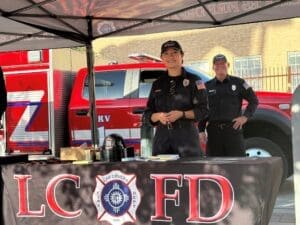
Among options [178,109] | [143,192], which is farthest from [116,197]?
[178,109]

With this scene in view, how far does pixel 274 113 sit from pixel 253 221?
4.50 metres

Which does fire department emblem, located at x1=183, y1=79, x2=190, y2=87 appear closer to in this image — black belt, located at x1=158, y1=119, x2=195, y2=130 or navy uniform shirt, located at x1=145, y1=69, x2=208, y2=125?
navy uniform shirt, located at x1=145, y1=69, x2=208, y2=125

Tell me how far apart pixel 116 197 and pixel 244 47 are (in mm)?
17024

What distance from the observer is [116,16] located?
19.2ft

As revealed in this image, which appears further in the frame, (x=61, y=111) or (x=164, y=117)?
(x=61, y=111)

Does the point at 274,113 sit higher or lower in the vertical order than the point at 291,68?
lower

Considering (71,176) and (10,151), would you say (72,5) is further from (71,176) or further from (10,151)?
(10,151)

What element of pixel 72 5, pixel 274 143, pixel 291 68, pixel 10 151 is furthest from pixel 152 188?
pixel 291 68

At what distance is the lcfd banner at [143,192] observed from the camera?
366cm

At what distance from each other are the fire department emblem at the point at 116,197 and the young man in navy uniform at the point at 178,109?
2.65ft

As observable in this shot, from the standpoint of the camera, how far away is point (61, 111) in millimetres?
8398

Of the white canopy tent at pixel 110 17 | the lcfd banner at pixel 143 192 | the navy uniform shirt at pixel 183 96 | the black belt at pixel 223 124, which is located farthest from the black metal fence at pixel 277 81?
the lcfd banner at pixel 143 192

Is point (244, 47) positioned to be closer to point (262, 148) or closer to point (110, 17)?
point (262, 148)

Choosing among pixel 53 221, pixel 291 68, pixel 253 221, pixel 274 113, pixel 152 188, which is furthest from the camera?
pixel 291 68
